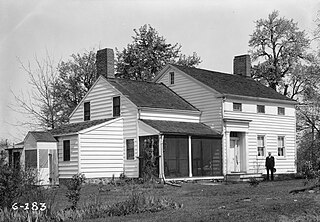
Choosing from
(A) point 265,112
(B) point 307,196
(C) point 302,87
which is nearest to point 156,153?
(A) point 265,112

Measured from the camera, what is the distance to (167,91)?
39.1 m

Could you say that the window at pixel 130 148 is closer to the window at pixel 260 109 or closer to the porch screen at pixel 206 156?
the porch screen at pixel 206 156

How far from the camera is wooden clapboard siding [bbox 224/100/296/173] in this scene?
37.9 m

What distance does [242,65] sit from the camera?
1807 inches

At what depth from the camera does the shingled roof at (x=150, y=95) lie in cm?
3473

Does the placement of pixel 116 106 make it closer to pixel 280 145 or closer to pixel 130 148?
pixel 130 148

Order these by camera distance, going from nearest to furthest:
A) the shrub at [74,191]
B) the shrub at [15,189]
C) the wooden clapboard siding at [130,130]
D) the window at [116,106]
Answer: the shrub at [15,189] < the shrub at [74,191] < the wooden clapboard siding at [130,130] < the window at [116,106]

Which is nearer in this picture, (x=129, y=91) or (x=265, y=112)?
(x=129, y=91)

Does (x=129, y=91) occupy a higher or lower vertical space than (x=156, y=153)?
higher

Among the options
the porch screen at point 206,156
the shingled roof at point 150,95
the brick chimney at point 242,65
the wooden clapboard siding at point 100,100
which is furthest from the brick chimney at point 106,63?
the brick chimney at point 242,65

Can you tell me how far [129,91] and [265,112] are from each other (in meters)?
10.6

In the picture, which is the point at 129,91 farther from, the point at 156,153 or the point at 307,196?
the point at 307,196

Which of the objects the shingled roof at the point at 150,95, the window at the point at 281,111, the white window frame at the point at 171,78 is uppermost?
the white window frame at the point at 171,78

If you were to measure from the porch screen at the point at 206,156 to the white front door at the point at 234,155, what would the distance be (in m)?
1.40
